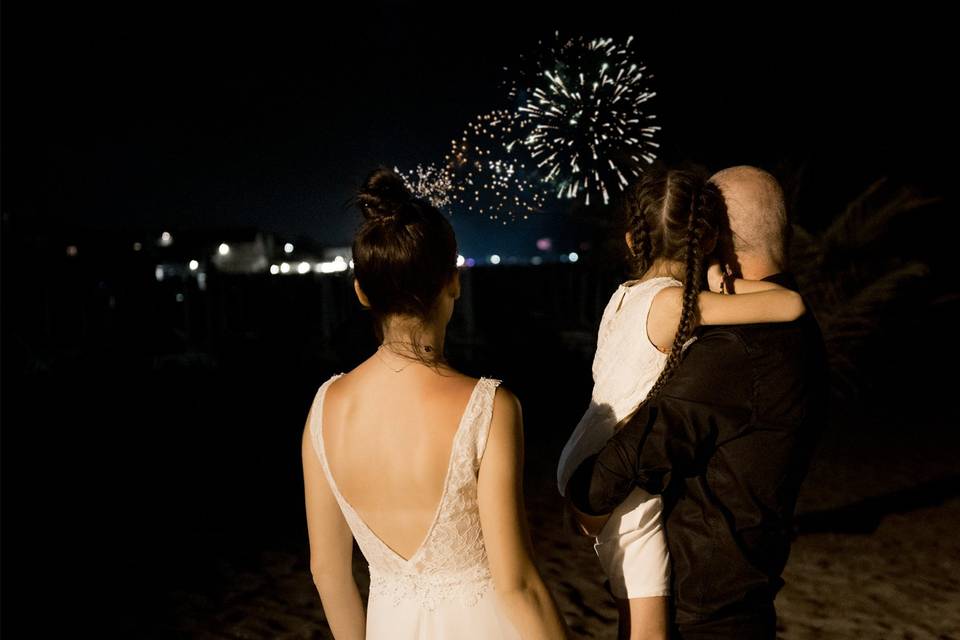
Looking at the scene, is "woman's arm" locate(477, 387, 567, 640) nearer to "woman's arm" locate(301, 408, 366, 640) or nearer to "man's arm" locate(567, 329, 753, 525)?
"man's arm" locate(567, 329, 753, 525)

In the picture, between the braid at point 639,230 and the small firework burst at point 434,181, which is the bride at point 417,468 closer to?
the braid at point 639,230

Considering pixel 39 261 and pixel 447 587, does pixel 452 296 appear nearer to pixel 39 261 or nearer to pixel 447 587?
pixel 447 587

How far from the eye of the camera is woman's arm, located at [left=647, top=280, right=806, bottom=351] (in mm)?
1825

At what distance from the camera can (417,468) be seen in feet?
5.38

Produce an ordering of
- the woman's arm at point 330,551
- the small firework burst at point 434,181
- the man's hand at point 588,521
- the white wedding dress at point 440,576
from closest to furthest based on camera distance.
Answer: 1. the white wedding dress at point 440,576
2. the woman's arm at point 330,551
3. the man's hand at point 588,521
4. the small firework burst at point 434,181

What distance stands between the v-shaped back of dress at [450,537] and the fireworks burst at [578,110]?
4.28 meters

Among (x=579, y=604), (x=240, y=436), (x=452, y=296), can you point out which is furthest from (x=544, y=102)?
(x=240, y=436)

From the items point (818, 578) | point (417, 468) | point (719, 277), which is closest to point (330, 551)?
point (417, 468)

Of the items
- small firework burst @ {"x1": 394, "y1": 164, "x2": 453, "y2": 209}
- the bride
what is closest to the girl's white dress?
the bride

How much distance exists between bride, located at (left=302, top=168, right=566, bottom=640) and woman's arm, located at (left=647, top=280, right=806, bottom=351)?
516 mm

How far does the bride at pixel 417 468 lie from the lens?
5.17 feet

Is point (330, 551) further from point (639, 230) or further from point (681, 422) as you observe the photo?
point (639, 230)

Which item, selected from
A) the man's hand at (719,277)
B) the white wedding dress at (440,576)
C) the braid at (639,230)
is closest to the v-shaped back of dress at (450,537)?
the white wedding dress at (440,576)

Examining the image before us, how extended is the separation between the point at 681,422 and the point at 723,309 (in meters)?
0.32
